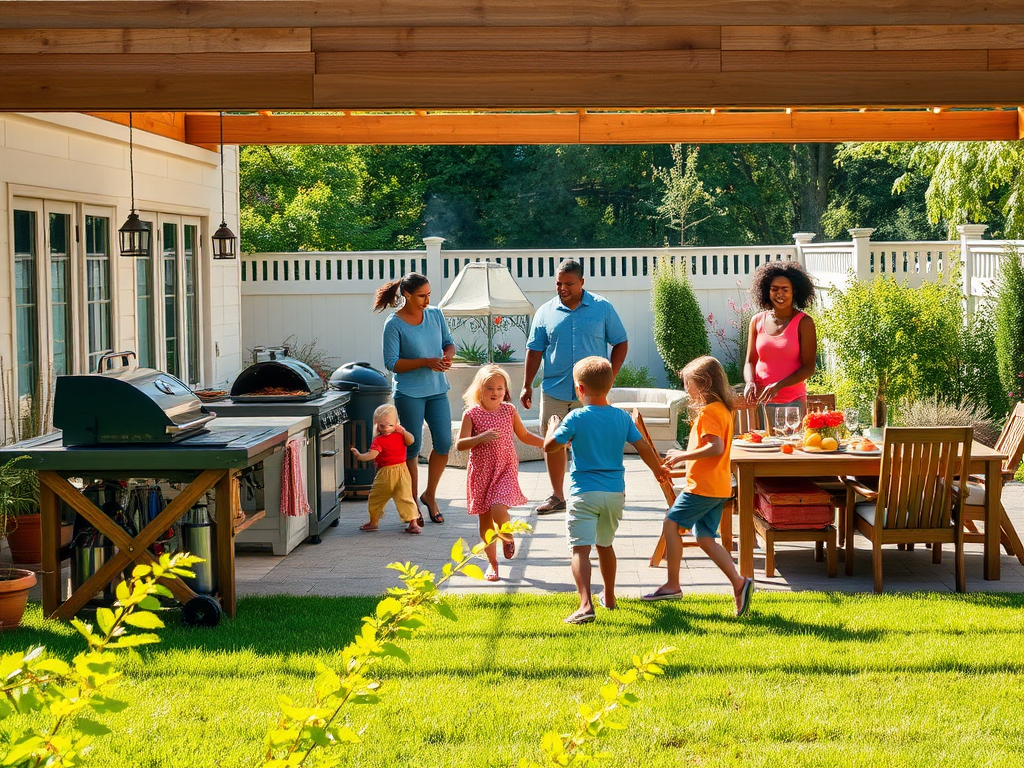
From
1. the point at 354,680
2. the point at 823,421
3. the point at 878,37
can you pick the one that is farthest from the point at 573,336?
the point at 354,680

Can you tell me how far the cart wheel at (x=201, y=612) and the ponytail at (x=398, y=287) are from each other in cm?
319

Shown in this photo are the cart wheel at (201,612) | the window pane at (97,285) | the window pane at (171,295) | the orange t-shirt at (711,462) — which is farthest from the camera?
the window pane at (171,295)

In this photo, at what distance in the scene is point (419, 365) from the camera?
8172 mm

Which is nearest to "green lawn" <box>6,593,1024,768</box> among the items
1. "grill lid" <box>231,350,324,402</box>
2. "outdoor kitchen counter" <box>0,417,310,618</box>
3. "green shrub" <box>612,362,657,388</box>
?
"outdoor kitchen counter" <box>0,417,310,618</box>

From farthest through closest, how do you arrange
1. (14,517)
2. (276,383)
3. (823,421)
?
(276,383)
(14,517)
(823,421)

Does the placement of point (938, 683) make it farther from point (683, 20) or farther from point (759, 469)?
point (683, 20)

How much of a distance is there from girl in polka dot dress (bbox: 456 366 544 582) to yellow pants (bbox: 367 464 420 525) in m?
1.42

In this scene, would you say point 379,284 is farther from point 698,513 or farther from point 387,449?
point 698,513

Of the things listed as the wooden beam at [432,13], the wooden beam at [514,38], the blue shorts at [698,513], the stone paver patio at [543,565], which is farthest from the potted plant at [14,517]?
the blue shorts at [698,513]

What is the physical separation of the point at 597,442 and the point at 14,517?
374 cm

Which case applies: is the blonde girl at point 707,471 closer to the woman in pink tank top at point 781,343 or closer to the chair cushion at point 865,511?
the chair cushion at point 865,511

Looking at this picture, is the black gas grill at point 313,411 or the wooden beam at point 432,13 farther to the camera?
the black gas grill at point 313,411

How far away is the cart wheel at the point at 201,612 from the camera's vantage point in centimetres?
552

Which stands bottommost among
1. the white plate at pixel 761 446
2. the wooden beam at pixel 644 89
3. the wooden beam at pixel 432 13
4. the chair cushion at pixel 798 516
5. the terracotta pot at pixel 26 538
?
the terracotta pot at pixel 26 538
